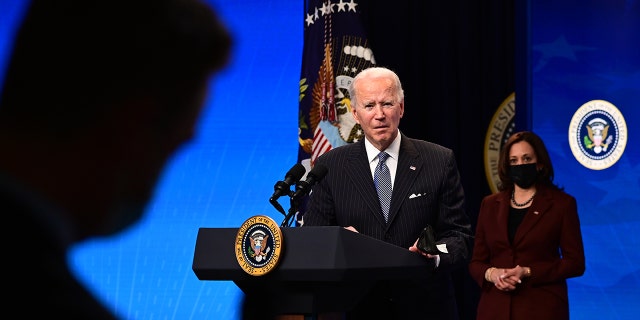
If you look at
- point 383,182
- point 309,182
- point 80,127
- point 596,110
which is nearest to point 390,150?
point 383,182

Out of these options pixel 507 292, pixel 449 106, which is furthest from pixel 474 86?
pixel 507 292

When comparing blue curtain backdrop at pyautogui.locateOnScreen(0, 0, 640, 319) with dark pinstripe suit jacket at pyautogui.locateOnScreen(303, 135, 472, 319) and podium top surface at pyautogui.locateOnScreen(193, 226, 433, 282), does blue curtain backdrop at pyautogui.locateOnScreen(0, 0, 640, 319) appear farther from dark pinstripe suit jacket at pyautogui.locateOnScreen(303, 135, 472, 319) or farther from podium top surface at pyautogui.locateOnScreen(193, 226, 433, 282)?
podium top surface at pyautogui.locateOnScreen(193, 226, 433, 282)

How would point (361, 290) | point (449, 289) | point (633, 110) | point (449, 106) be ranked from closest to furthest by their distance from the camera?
point (361, 290) < point (449, 289) < point (633, 110) < point (449, 106)

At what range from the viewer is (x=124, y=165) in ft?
1.42

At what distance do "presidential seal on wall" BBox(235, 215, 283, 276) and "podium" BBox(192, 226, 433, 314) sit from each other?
0.02 metres

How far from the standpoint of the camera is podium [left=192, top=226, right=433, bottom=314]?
201 centimetres

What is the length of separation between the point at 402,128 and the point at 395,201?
3360 millimetres

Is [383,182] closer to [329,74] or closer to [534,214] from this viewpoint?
[534,214]

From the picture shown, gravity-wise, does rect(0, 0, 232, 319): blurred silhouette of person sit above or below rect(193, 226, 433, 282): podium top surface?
below

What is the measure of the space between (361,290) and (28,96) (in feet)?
6.19

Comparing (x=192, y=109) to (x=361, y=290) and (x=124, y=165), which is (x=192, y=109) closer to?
(x=124, y=165)

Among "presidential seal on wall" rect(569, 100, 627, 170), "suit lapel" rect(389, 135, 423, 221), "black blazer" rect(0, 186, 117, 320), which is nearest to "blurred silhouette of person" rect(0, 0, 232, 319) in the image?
"black blazer" rect(0, 186, 117, 320)

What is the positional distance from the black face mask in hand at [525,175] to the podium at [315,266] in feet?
7.77

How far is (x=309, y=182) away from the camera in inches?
90.7
